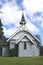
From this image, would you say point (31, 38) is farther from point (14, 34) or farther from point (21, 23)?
point (21, 23)

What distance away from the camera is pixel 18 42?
147 feet

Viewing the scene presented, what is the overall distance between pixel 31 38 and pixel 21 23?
6.49 metres

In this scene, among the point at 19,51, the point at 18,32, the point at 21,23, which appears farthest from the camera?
the point at 21,23

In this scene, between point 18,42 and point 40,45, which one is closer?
point 18,42

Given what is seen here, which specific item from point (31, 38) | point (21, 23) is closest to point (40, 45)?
point (31, 38)

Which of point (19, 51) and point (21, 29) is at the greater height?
point (21, 29)

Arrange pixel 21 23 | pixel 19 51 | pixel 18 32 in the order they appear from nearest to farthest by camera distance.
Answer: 1. pixel 19 51
2. pixel 18 32
3. pixel 21 23

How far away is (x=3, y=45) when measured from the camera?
47.2 metres

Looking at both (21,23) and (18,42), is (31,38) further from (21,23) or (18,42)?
(21,23)

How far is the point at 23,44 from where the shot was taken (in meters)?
44.8

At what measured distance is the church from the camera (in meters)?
44.7

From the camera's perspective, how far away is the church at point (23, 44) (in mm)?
44688

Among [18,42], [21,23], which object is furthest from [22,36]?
[21,23]

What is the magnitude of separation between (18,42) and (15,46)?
136cm
